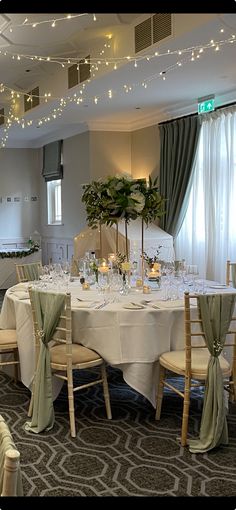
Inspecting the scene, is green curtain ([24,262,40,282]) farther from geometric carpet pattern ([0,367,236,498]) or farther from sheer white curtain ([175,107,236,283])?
sheer white curtain ([175,107,236,283])

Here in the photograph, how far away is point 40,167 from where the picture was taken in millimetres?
12227

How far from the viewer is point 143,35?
5.41 metres

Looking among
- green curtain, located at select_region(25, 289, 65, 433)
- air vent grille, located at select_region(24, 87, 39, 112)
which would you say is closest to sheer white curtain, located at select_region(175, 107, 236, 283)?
air vent grille, located at select_region(24, 87, 39, 112)

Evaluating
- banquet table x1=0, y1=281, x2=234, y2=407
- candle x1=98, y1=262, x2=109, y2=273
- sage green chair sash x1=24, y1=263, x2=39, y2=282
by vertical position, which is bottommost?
banquet table x1=0, y1=281, x2=234, y2=407

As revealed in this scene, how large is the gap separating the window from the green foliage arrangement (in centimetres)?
719

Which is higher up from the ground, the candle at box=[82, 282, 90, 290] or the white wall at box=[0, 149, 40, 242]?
the white wall at box=[0, 149, 40, 242]

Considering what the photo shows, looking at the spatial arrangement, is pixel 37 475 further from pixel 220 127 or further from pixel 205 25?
pixel 220 127

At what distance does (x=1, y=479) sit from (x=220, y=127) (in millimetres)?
6787

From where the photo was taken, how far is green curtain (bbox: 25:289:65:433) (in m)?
3.77

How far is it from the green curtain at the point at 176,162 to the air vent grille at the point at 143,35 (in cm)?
255

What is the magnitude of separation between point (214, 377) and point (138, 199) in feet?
5.92

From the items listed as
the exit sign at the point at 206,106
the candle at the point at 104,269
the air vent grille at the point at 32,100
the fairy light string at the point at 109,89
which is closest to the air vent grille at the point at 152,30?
the fairy light string at the point at 109,89

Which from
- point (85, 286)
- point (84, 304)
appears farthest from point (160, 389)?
point (85, 286)
